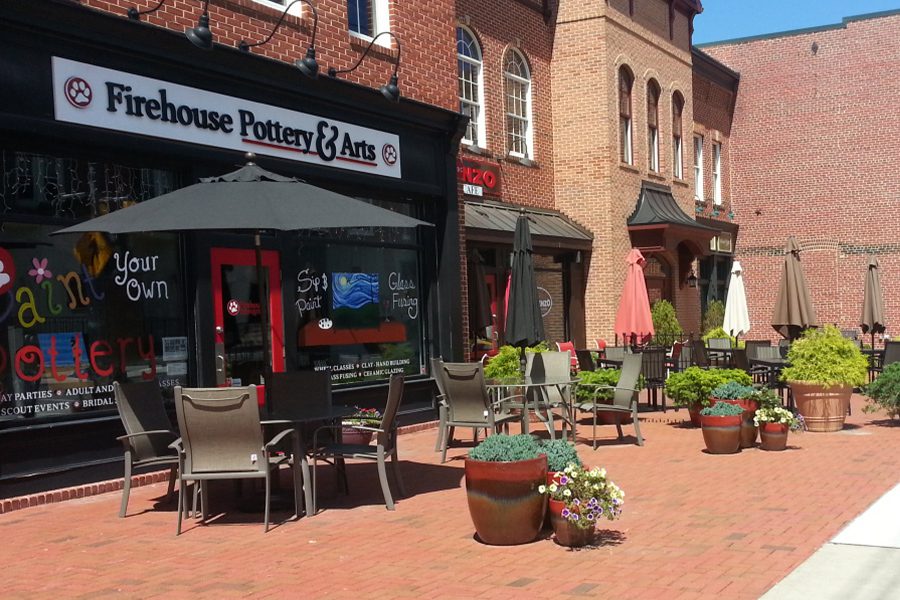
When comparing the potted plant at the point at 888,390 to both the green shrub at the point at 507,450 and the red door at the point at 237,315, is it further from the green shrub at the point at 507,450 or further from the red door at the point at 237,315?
the red door at the point at 237,315

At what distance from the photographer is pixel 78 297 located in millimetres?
8938

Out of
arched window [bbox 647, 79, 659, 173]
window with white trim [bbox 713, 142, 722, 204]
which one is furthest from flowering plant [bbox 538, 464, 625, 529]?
window with white trim [bbox 713, 142, 722, 204]

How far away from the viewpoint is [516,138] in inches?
773

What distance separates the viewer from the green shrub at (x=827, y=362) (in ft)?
37.6

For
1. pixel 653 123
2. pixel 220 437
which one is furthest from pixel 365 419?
pixel 653 123

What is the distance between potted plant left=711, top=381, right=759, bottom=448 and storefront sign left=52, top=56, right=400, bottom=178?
5.07 m

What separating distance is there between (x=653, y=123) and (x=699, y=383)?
43.7 ft

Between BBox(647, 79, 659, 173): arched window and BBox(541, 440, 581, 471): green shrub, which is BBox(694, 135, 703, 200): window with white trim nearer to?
BBox(647, 79, 659, 173): arched window

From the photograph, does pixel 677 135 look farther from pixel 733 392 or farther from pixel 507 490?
pixel 507 490

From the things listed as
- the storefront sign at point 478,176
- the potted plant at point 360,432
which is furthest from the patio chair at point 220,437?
the storefront sign at point 478,176

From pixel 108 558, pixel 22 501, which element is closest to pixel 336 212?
pixel 108 558

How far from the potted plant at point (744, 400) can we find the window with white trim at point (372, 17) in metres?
6.17

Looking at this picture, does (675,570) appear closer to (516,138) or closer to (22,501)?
(22,501)

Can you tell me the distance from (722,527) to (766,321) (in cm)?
2590
